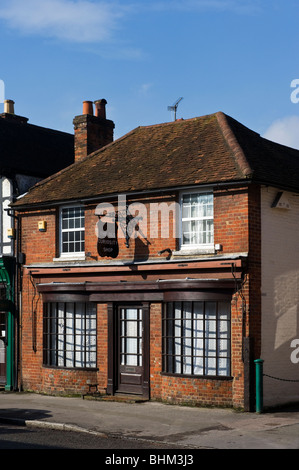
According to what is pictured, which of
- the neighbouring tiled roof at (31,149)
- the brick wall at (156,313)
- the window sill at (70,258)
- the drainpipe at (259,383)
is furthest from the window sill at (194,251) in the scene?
the neighbouring tiled roof at (31,149)

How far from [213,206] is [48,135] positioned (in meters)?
11.0

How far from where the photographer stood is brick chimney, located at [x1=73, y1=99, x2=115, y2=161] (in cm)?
2331

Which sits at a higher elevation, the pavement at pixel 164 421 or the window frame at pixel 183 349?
the window frame at pixel 183 349

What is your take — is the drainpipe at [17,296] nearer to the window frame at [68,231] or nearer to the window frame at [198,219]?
the window frame at [68,231]

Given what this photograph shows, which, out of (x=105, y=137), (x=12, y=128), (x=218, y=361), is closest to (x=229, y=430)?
→ (x=218, y=361)

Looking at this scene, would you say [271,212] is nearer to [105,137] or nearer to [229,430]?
[229,430]

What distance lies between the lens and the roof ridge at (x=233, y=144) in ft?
55.2

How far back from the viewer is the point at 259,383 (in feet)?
52.6

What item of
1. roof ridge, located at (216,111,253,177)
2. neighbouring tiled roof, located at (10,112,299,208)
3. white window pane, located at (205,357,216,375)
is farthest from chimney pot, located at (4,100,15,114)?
white window pane, located at (205,357,216,375)

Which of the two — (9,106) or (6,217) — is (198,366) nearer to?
(6,217)

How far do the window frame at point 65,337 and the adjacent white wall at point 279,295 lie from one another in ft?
15.7

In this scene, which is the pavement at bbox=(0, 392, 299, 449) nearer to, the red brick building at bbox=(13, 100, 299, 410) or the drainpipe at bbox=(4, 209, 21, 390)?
the red brick building at bbox=(13, 100, 299, 410)

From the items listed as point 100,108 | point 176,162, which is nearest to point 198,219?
point 176,162

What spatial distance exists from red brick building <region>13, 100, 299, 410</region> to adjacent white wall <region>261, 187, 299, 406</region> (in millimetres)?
139
